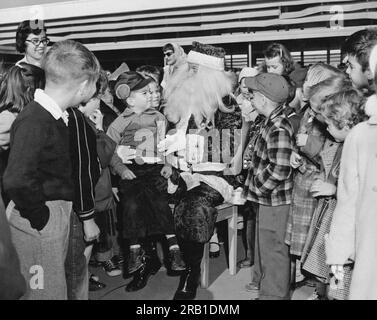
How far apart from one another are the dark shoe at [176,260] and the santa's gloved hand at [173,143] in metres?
0.77

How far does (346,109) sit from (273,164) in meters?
0.59

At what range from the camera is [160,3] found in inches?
241

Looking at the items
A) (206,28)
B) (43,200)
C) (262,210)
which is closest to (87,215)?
(43,200)

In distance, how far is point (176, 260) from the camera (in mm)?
3574

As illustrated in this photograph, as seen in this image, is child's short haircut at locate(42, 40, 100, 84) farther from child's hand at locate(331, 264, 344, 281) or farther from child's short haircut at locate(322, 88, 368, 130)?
child's hand at locate(331, 264, 344, 281)

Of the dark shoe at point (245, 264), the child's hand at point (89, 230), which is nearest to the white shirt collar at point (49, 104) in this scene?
the child's hand at point (89, 230)

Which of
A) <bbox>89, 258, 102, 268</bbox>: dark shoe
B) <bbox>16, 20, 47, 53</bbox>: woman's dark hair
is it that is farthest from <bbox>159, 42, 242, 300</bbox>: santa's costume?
<bbox>16, 20, 47, 53</bbox>: woman's dark hair

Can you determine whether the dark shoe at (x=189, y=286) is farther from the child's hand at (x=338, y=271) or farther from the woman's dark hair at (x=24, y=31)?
the woman's dark hair at (x=24, y=31)

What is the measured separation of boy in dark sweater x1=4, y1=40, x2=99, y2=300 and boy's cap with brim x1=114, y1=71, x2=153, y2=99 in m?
1.36

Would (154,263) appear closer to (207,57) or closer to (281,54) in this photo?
(207,57)

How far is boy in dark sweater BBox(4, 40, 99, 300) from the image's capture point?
6.67 feet

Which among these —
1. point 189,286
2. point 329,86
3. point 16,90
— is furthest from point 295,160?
point 16,90

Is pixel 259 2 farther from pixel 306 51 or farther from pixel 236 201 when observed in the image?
pixel 236 201
